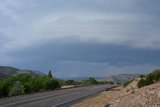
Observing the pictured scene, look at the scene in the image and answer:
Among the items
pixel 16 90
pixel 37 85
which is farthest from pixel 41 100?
pixel 37 85

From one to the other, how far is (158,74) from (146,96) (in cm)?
1689

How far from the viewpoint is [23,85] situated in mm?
73688

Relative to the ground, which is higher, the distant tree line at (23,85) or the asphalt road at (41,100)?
the distant tree line at (23,85)

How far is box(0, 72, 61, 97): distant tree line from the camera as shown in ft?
224

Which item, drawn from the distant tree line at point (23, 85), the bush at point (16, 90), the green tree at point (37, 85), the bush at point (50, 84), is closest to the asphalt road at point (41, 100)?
the bush at point (16, 90)

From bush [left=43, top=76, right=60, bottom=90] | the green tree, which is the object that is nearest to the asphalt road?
the green tree

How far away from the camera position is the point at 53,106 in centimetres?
4012

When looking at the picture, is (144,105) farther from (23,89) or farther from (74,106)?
(23,89)

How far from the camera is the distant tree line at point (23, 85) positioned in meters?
68.2

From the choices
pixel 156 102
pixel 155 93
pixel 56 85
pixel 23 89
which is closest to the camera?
pixel 156 102

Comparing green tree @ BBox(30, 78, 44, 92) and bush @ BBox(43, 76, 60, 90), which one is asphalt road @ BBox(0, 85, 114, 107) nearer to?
green tree @ BBox(30, 78, 44, 92)

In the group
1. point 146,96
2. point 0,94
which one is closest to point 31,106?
point 146,96

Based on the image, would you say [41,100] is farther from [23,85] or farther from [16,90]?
[23,85]

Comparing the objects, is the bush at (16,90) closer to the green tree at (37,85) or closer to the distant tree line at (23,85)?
the distant tree line at (23,85)
